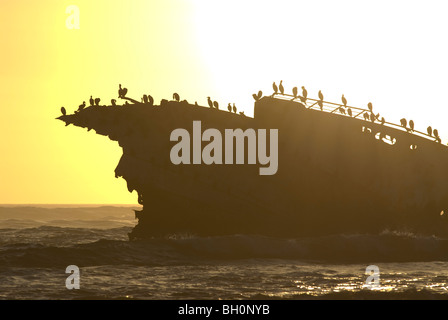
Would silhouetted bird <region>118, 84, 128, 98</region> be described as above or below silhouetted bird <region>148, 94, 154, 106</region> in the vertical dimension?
above

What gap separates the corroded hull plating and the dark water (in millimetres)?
1787

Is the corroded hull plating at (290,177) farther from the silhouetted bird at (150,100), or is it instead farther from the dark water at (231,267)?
the dark water at (231,267)

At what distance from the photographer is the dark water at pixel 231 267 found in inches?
1188

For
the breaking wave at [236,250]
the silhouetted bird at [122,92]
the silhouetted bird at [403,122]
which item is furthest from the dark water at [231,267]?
the silhouetted bird at [122,92]

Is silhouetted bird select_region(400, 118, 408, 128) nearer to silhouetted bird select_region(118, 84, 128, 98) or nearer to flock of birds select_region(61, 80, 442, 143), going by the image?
flock of birds select_region(61, 80, 442, 143)

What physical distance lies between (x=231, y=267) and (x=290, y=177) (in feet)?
36.9

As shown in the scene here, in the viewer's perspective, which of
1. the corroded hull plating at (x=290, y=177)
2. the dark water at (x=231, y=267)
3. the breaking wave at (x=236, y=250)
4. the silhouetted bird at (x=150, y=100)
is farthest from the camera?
the silhouetted bird at (x=150, y=100)

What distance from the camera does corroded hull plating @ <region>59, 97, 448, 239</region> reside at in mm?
47781

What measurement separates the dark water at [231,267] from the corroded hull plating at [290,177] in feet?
5.86

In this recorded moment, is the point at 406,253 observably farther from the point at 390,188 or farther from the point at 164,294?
the point at 164,294

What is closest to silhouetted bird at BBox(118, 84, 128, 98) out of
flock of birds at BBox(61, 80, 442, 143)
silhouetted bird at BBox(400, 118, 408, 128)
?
flock of birds at BBox(61, 80, 442, 143)

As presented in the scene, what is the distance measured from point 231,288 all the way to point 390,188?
1862cm

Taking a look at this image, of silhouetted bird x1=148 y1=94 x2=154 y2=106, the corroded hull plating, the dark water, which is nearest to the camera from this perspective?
the dark water

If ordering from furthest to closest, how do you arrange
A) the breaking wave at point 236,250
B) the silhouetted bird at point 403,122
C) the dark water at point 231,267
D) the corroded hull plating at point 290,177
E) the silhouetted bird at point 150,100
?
the silhouetted bird at point 150,100 < the silhouetted bird at point 403,122 < the corroded hull plating at point 290,177 < the breaking wave at point 236,250 < the dark water at point 231,267
